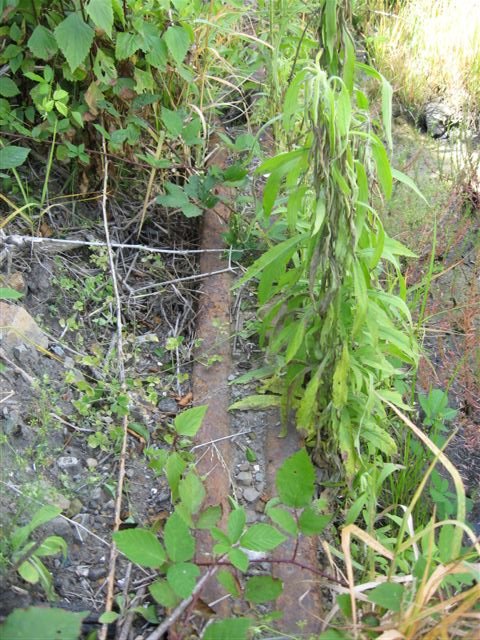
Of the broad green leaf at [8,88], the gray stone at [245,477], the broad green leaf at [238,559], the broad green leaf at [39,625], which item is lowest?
the gray stone at [245,477]

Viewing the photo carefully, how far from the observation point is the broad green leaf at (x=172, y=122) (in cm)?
275

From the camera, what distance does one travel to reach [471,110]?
4129 mm

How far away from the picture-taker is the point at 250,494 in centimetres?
217

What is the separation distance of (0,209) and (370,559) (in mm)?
1741

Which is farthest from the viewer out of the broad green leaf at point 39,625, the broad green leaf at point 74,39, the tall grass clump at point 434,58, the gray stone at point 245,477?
the tall grass clump at point 434,58

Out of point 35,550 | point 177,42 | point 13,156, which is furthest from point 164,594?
point 177,42

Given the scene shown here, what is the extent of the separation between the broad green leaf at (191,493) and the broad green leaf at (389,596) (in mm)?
453

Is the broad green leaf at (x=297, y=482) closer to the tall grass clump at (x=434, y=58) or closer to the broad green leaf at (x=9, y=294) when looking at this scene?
the broad green leaf at (x=9, y=294)

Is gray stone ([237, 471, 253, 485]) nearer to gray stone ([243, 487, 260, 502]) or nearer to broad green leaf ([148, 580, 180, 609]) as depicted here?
gray stone ([243, 487, 260, 502])

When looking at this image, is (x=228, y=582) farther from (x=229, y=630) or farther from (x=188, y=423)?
(x=188, y=423)

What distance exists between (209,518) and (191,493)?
Result: 7 centimetres

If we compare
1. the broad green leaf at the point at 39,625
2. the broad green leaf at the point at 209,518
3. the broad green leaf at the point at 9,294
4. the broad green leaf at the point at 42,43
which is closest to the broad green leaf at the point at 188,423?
the broad green leaf at the point at 209,518

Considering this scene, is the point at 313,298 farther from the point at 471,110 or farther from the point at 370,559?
the point at 471,110

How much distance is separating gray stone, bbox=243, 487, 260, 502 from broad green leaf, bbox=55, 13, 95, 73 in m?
1.43
